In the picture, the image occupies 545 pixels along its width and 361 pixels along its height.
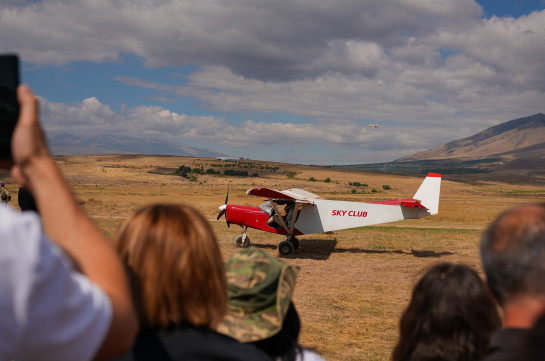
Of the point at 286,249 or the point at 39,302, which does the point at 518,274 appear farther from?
the point at 286,249

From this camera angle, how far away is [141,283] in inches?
62.4

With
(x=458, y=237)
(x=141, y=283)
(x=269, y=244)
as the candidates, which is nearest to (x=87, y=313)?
(x=141, y=283)

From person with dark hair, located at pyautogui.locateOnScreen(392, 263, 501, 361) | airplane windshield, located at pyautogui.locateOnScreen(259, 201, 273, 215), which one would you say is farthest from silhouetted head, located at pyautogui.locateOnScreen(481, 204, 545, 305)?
airplane windshield, located at pyautogui.locateOnScreen(259, 201, 273, 215)

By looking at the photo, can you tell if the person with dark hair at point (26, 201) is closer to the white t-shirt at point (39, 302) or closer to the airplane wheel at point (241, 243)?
the white t-shirt at point (39, 302)

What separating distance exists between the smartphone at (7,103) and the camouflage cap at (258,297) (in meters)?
1.27

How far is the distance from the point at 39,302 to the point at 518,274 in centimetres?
153

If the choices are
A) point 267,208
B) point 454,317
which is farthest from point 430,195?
point 454,317

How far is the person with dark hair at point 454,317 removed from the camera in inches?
98.1

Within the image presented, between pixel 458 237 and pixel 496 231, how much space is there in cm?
1979

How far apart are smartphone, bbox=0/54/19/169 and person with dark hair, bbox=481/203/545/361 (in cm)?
164

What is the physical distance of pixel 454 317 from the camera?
2.50m

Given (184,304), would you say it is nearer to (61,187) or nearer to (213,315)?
(213,315)

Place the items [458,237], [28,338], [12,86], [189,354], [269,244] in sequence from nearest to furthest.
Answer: [28,338] < [12,86] < [189,354] < [269,244] < [458,237]

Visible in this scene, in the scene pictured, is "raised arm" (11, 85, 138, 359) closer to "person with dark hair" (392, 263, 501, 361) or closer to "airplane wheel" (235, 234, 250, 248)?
"person with dark hair" (392, 263, 501, 361)
